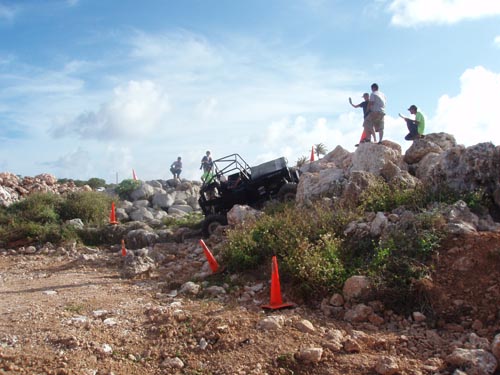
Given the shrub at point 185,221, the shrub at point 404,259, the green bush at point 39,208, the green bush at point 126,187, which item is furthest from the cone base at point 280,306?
the green bush at point 126,187

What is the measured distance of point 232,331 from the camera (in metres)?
5.62

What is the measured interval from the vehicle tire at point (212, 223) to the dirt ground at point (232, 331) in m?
4.83

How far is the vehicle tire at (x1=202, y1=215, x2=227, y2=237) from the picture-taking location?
1264 centimetres

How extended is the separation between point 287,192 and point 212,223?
→ 6.33 ft

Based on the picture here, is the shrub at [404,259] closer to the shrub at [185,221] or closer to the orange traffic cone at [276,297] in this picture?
the orange traffic cone at [276,297]

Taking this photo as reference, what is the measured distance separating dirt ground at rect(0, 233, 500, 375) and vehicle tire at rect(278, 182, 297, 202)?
5.02 meters

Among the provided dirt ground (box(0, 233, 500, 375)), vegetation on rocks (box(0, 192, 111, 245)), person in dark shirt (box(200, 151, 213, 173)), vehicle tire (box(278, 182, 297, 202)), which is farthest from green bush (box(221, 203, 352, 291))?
person in dark shirt (box(200, 151, 213, 173))

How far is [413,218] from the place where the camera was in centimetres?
741

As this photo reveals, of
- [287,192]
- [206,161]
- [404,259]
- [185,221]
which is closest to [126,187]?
[206,161]

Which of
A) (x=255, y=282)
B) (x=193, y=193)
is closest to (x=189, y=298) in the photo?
(x=255, y=282)

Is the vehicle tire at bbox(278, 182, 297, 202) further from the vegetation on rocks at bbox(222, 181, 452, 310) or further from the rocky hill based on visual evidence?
the vegetation on rocks at bbox(222, 181, 452, 310)

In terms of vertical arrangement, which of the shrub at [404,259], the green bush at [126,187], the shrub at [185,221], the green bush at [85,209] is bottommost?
the shrub at [404,259]

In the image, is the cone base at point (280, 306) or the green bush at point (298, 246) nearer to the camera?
the cone base at point (280, 306)

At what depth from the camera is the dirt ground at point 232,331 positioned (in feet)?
16.2
